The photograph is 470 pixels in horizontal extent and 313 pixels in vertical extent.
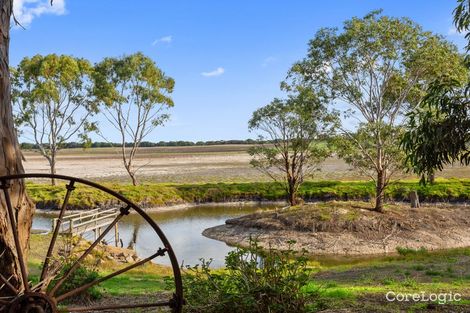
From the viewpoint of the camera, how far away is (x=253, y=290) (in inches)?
241

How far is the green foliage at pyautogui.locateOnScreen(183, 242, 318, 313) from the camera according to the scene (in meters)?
6.10

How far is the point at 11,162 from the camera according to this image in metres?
5.73

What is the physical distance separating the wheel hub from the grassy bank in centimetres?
3619

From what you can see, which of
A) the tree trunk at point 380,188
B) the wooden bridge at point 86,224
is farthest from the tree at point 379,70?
the wooden bridge at point 86,224

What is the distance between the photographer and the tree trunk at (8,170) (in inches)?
218

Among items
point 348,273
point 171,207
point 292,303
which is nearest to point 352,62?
point 348,273

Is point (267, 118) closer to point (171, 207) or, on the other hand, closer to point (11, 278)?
point (171, 207)

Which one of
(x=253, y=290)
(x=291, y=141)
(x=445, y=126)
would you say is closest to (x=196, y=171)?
(x=291, y=141)

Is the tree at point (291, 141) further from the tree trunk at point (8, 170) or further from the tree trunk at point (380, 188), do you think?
the tree trunk at point (8, 170)

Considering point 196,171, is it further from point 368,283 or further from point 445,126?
point 445,126

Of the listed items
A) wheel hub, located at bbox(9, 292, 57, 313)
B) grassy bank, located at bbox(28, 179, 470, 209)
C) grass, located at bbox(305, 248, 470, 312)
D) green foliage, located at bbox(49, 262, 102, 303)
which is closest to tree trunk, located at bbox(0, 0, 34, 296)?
wheel hub, located at bbox(9, 292, 57, 313)

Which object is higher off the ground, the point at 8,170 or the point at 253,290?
the point at 8,170

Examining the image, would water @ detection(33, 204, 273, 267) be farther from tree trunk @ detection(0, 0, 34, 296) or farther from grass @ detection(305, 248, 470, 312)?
tree trunk @ detection(0, 0, 34, 296)

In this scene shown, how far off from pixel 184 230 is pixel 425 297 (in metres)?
23.5
